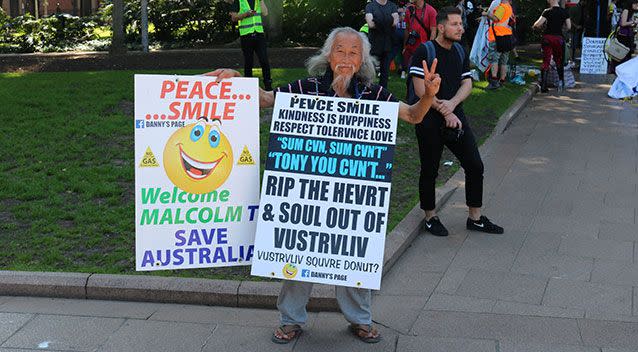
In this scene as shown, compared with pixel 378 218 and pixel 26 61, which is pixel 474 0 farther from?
pixel 378 218

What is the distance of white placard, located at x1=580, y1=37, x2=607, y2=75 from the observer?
17.6 m

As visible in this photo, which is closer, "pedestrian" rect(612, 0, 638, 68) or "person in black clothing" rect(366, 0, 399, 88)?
"person in black clothing" rect(366, 0, 399, 88)

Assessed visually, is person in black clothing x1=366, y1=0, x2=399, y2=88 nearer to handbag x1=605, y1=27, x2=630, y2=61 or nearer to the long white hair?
handbag x1=605, y1=27, x2=630, y2=61

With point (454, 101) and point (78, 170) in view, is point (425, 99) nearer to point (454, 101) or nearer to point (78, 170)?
point (454, 101)

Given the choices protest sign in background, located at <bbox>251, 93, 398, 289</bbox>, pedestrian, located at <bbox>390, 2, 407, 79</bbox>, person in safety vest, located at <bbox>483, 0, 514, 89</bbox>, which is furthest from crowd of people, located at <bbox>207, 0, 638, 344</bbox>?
person in safety vest, located at <bbox>483, 0, 514, 89</bbox>

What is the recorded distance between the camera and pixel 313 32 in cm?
2278

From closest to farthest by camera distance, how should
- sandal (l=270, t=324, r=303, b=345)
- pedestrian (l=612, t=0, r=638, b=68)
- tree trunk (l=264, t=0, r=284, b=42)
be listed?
sandal (l=270, t=324, r=303, b=345)
pedestrian (l=612, t=0, r=638, b=68)
tree trunk (l=264, t=0, r=284, b=42)

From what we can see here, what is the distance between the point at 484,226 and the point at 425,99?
2.54m

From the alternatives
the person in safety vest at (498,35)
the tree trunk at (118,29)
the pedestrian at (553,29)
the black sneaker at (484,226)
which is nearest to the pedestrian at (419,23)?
the person in safety vest at (498,35)

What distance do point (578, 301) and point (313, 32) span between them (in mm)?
18041

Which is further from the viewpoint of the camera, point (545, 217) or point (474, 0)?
point (474, 0)

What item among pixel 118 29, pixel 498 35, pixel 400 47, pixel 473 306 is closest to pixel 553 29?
pixel 498 35

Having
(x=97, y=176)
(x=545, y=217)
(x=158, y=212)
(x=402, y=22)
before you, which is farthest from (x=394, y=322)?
(x=402, y=22)

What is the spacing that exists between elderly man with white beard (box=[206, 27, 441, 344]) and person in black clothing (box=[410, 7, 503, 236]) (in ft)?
5.25
